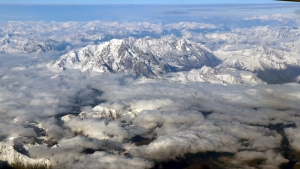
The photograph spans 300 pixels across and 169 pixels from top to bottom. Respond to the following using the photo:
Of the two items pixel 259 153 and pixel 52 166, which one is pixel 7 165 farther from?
pixel 259 153

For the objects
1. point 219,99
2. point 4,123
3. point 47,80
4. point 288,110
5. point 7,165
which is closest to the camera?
point 7,165

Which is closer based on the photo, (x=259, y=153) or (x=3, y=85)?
(x=259, y=153)

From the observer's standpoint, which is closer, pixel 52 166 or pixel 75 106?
pixel 52 166

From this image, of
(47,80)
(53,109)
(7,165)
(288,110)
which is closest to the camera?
(7,165)

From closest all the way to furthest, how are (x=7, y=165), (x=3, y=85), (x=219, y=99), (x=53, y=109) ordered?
1. (x=7, y=165)
2. (x=53, y=109)
3. (x=219, y=99)
4. (x=3, y=85)

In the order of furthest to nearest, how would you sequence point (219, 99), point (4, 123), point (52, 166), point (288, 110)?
point (219, 99)
point (288, 110)
point (4, 123)
point (52, 166)

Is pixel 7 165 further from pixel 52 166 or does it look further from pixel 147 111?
pixel 147 111

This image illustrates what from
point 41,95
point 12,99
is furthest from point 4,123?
point 41,95

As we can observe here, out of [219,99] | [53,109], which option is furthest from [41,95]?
[219,99]

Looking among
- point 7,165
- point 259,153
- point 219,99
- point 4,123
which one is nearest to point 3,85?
point 4,123
